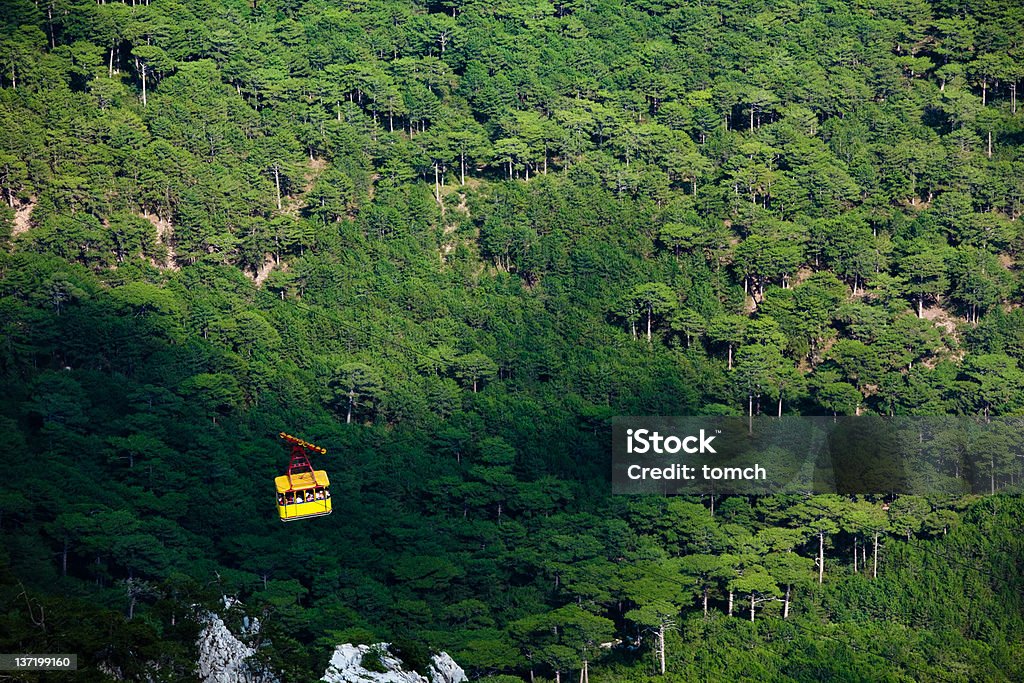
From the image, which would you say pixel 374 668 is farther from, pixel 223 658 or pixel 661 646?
pixel 661 646

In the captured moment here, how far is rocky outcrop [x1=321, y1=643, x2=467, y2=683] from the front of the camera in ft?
236

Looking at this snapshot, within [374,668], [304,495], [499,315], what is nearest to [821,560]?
[499,315]

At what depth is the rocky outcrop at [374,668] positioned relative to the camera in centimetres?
7181

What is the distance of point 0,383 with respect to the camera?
87.1 meters

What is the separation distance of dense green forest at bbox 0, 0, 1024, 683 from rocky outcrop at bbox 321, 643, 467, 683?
3.44 ft

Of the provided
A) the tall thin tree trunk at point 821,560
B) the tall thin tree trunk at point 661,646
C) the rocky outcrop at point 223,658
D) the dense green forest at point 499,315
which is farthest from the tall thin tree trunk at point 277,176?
the tall thin tree trunk at point 661,646

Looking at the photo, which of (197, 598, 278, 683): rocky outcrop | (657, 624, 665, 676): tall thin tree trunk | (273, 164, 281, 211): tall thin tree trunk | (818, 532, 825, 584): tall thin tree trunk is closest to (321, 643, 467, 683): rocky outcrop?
(197, 598, 278, 683): rocky outcrop

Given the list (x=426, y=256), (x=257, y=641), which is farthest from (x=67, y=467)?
(x=426, y=256)

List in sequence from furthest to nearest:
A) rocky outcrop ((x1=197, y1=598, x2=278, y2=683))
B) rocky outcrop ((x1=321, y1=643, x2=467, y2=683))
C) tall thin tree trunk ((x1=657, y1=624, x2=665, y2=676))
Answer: tall thin tree trunk ((x1=657, y1=624, x2=665, y2=676)), rocky outcrop ((x1=321, y1=643, x2=467, y2=683)), rocky outcrop ((x1=197, y1=598, x2=278, y2=683))

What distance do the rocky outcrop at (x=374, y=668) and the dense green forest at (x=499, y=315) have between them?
105cm

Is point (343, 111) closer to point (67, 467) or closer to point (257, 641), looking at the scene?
point (67, 467)

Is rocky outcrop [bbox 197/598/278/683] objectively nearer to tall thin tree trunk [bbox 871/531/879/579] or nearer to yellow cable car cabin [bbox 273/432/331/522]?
yellow cable car cabin [bbox 273/432/331/522]

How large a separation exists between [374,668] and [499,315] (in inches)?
1229

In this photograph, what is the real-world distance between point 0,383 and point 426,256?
84.2 ft
